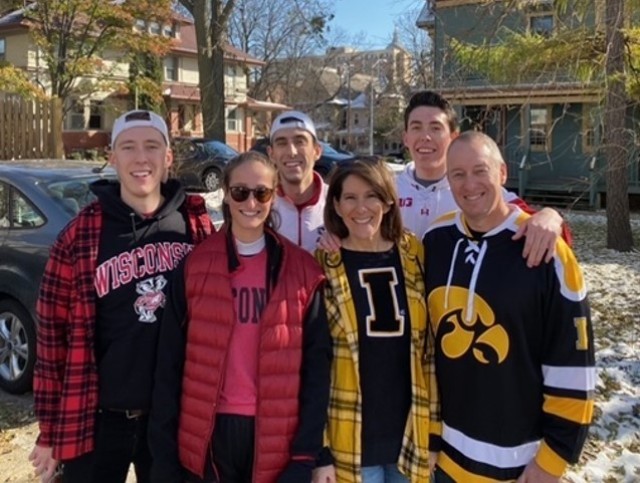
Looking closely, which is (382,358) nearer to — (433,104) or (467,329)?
(467,329)

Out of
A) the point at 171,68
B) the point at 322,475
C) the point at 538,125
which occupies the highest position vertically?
the point at 171,68

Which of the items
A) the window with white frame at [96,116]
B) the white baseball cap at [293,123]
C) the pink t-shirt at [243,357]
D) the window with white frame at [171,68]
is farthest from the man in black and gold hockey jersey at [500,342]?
the window with white frame at [171,68]

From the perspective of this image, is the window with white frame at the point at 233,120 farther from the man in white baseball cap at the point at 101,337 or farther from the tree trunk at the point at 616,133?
the man in white baseball cap at the point at 101,337

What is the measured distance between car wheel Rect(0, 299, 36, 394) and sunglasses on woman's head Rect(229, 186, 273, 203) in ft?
10.8

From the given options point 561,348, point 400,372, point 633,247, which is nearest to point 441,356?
point 400,372

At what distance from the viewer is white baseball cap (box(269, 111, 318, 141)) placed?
3.04m

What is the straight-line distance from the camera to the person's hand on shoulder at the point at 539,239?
7.14 feet

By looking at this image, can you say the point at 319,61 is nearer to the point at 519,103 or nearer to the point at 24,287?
the point at 519,103

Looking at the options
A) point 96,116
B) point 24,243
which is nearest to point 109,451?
point 24,243

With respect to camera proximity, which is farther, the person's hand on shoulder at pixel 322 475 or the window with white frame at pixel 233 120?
the window with white frame at pixel 233 120

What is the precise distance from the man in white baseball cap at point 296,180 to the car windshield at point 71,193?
2525 millimetres

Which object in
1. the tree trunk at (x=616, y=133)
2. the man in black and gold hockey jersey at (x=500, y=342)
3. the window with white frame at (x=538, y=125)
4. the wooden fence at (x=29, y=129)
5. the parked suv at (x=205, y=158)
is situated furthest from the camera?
the window with white frame at (x=538, y=125)

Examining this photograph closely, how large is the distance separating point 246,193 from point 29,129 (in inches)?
475

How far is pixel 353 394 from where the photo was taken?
2.38 m
